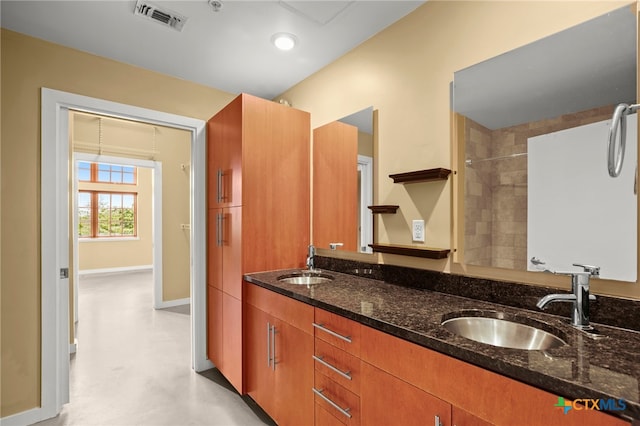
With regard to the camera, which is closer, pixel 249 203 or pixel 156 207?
pixel 249 203

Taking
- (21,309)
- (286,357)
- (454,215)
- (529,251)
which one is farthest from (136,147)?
(529,251)

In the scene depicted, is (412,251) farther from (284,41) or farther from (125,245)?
(125,245)

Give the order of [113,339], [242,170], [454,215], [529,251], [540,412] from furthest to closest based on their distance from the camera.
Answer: [113,339] → [242,170] → [454,215] → [529,251] → [540,412]

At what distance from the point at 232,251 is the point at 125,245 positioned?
6.82 metres

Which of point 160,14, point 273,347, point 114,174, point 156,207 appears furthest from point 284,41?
point 114,174

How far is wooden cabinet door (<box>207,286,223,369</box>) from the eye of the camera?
2555 millimetres

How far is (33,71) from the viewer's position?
211 centimetres

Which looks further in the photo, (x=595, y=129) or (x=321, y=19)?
(x=321, y=19)

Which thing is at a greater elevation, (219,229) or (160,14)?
(160,14)

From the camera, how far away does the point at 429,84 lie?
178 cm

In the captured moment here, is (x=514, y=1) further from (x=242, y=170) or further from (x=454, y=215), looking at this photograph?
(x=242, y=170)

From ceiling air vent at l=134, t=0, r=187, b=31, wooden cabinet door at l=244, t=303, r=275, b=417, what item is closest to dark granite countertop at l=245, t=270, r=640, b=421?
wooden cabinet door at l=244, t=303, r=275, b=417

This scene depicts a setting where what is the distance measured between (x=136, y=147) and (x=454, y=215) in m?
4.90

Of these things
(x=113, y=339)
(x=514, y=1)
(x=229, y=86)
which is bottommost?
(x=113, y=339)
